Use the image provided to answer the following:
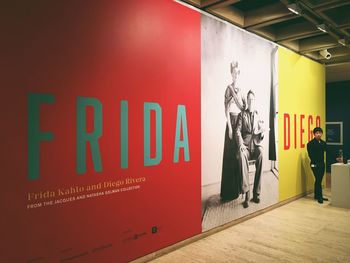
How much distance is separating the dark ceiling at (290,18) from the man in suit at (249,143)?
1258 mm

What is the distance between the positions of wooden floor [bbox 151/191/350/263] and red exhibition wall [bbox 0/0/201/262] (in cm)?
38

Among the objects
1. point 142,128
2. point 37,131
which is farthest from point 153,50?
point 37,131

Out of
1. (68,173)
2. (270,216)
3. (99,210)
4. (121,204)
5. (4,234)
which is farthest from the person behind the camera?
(270,216)

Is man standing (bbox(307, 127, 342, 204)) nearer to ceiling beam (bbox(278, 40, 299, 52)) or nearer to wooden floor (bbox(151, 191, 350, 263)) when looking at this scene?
wooden floor (bbox(151, 191, 350, 263))

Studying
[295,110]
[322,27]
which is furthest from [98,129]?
[295,110]

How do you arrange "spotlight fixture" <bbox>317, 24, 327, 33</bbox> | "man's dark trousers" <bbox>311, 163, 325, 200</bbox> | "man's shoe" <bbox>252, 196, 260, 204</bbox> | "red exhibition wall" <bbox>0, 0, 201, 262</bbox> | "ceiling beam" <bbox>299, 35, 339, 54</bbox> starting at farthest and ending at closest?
"man's dark trousers" <bbox>311, 163, 325, 200</bbox> → "ceiling beam" <bbox>299, 35, 339, 54</bbox> → "man's shoe" <bbox>252, 196, 260, 204</bbox> → "spotlight fixture" <bbox>317, 24, 327, 33</bbox> → "red exhibition wall" <bbox>0, 0, 201, 262</bbox>

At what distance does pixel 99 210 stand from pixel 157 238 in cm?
97

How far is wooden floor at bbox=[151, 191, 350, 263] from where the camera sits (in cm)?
362

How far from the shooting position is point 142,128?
3.48 meters

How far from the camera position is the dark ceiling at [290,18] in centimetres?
416

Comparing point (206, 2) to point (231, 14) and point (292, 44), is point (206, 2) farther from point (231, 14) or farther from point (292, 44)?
point (292, 44)

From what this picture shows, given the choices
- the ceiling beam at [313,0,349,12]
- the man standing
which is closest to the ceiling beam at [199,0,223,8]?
the ceiling beam at [313,0,349,12]

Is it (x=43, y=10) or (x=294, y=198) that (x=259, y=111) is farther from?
(x=43, y=10)

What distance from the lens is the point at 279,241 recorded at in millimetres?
4125
